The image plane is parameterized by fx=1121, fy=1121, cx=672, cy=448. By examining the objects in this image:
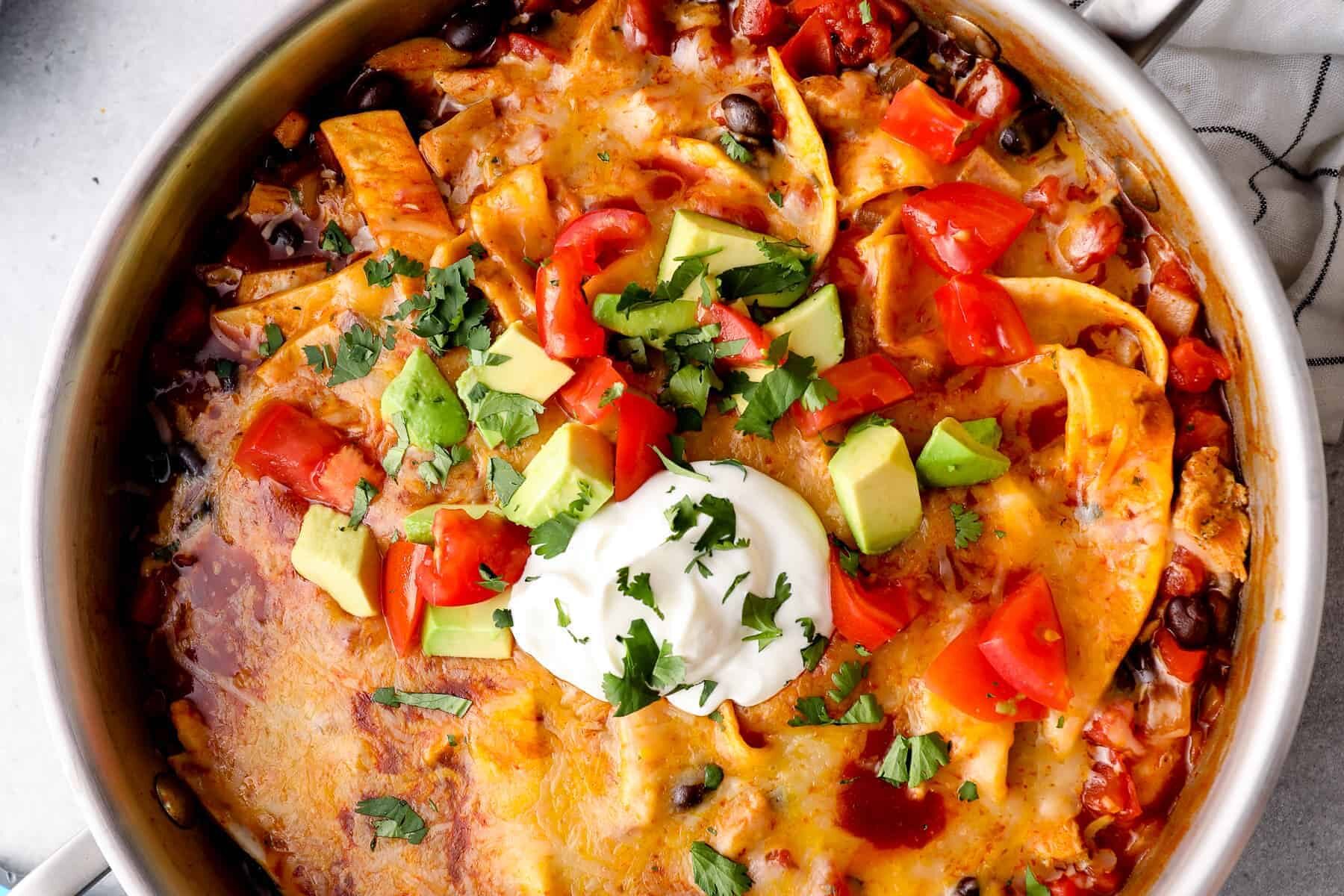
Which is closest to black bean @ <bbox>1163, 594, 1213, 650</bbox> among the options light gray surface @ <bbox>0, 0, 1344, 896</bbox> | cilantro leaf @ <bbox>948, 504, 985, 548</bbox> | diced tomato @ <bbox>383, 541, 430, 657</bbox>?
cilantro leaf @ <bbox>948, 504, 985, 548</bbox>

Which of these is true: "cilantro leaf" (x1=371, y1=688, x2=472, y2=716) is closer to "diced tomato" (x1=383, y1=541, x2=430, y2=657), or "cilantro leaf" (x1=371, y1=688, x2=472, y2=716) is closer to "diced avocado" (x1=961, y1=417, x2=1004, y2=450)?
"diced tomato" (x1=383, y1=541, x2=430, y2=657)

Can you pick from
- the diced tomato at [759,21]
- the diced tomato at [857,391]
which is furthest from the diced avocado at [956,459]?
the diced tomato at [759,21]

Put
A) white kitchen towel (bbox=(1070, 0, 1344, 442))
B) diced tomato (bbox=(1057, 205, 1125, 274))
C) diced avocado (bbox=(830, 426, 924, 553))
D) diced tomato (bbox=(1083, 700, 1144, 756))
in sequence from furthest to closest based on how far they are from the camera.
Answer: white kitchen towel (bbox=(1070, 0, 1344, 442)), diced tomato (bbox=(1057, 205, 1125, 274)), diced tomato (bbox=(1083, 700, 1144, 756)), diced avocado (bbox=(830, 426, 924, 553))

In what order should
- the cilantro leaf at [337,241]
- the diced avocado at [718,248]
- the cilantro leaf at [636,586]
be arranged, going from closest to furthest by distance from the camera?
the cilantro leaf at [636,586]
the diced avocado at [718,248]
the cilantro leaf at [337,241]

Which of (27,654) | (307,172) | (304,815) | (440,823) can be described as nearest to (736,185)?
(307,172)

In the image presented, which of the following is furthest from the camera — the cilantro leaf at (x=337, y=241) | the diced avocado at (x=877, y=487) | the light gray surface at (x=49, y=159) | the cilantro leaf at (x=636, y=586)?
the light gray surface at (x=49, y=159)

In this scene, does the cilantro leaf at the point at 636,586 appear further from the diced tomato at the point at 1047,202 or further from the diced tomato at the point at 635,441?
the diced tomato at the point at 1047,202
